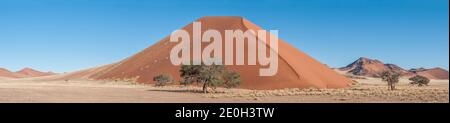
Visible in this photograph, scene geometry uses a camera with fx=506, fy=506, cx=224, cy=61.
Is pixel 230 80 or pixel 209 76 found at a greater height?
pixel 209 76

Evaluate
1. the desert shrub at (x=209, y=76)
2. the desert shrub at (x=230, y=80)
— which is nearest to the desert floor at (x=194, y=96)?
the desert shrub at (x=209, y=76)

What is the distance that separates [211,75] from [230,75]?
137 inches

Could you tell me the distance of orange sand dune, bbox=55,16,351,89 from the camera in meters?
78.8

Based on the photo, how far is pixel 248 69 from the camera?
84938 millimetres

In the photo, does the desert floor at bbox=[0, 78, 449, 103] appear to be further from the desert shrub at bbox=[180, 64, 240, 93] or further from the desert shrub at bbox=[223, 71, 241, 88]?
the desert shrub at bbox=[223, 71, 241, 88]

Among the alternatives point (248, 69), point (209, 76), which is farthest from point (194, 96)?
point (248, 69)

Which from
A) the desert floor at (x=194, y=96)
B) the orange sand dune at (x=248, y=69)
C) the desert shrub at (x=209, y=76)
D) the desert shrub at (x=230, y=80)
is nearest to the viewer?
the desert floor at (x=194, y=96)

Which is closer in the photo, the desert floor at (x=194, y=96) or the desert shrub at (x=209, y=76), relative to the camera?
the desert floor at (x=194, y=96)

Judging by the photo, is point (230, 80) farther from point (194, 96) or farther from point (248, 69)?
point (248, 69)

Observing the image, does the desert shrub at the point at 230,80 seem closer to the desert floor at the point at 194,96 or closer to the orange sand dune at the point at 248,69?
the desert floor at the point at 194,96

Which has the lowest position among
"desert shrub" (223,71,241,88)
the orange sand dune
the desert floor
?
the desert floor

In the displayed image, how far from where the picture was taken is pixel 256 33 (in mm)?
105750

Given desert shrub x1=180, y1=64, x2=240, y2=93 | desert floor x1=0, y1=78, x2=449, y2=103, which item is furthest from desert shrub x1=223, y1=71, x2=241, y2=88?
desert floor x1=0, y1=78, x2=449, y2=103

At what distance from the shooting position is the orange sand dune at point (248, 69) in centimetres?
7875
